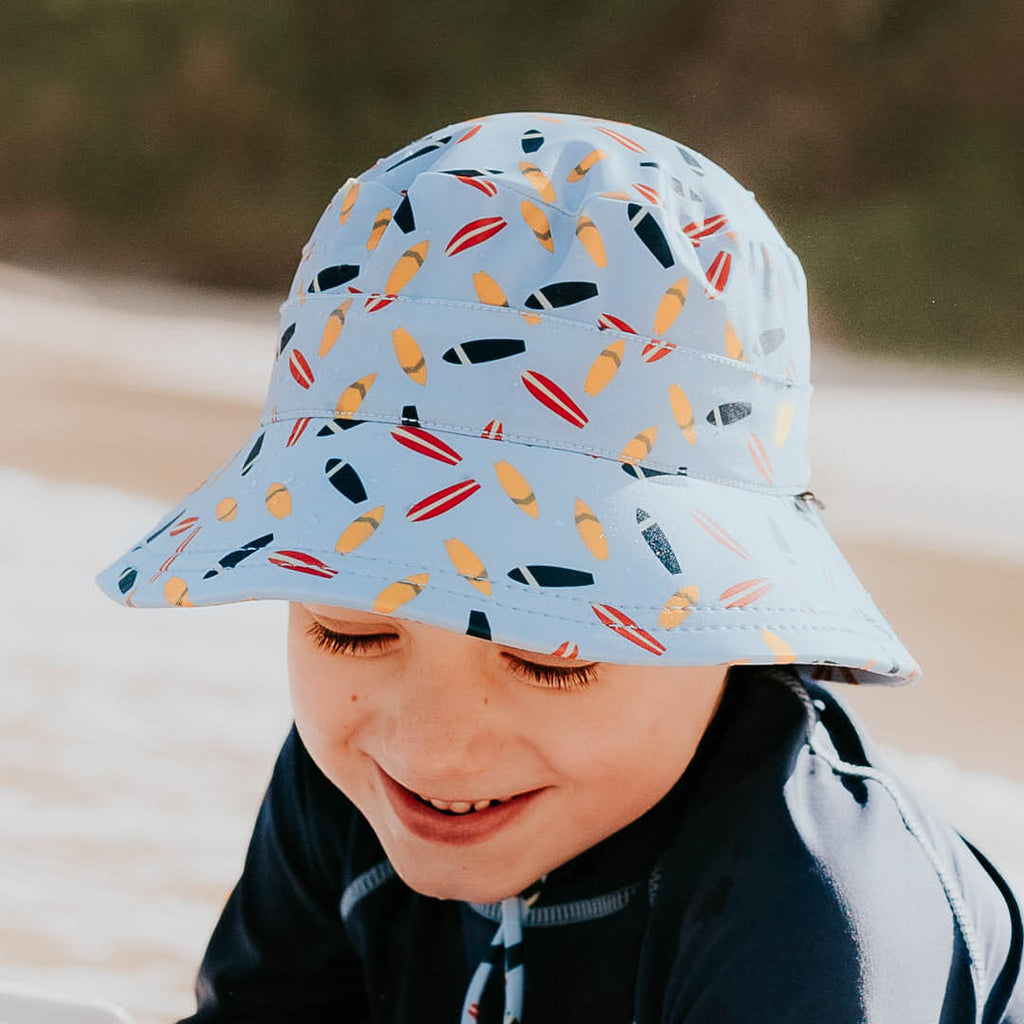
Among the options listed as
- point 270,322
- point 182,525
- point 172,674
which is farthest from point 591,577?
point 270,322

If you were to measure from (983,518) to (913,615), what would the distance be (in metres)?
0.80

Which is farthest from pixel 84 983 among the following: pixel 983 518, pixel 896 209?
pixel 896 209

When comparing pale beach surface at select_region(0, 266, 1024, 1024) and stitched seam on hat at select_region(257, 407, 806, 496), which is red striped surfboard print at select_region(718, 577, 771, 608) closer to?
stitched seam on hat at select_region(257, 407, 806, 496)

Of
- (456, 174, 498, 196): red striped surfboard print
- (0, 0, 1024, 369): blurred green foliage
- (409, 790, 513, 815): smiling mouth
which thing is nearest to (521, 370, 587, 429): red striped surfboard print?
(456, 174, 498, 196): red striped surfboard print

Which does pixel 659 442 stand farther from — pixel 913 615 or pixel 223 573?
pixel 913 615

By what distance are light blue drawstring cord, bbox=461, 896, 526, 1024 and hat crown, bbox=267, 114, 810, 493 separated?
0.31 m

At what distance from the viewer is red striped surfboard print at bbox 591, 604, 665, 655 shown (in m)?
0.76

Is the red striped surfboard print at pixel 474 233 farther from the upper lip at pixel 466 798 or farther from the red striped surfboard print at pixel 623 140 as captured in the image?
the upper lip at pixel 466 798

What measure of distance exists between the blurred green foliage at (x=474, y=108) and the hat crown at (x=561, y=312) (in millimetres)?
5712

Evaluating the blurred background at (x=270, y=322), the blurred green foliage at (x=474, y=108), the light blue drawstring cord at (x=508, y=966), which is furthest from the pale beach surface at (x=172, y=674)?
the blurred green foliage at (x=474, y=108)

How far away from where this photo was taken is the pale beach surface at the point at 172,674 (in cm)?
151

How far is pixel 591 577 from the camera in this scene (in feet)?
2.56

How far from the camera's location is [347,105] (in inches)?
312

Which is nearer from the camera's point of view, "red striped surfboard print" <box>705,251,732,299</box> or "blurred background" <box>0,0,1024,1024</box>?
"red striped surfboard print" <box>705,251,732,299</box>
